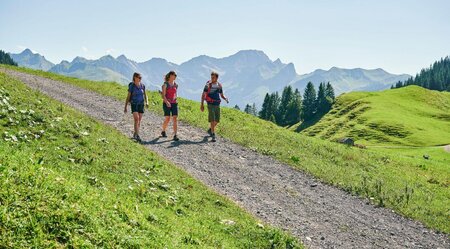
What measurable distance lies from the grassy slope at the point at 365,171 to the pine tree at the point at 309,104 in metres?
143

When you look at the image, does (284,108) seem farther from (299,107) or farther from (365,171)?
(365,171)

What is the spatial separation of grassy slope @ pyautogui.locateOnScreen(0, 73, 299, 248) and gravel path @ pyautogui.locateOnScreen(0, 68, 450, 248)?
4.81 feet

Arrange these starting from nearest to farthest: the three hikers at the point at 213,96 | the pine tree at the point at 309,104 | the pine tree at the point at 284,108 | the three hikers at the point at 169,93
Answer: the three hikers at the point at 169,93 < the three hikers at the point at 213,96 < the pine tree at the point at 309,104 < the pine tree at the point at 284,108

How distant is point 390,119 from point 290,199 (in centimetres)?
12460

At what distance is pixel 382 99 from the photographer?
158 metres

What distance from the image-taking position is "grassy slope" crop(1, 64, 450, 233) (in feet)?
57.1

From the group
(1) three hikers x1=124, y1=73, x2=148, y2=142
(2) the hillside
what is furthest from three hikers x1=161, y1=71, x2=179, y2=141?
(2) the hillside

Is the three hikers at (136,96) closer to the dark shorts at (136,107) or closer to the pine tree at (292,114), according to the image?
the dark shorts at (136,107)

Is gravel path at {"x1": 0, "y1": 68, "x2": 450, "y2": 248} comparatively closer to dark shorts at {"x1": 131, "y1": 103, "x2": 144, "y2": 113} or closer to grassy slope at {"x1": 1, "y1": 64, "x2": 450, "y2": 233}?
grassy slope at {"x1": 1, "y1": 64, "x2": 450, "y2": 233}

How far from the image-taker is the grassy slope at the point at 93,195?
683 cm

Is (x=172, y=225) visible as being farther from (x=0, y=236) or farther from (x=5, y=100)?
(x=5, y=100)

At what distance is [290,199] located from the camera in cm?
1573

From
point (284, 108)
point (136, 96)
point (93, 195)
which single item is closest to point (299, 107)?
point (284, 108)

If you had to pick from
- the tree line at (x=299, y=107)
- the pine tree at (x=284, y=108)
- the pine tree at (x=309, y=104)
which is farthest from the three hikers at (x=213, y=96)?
the pine tree at (x=309, y=104)
